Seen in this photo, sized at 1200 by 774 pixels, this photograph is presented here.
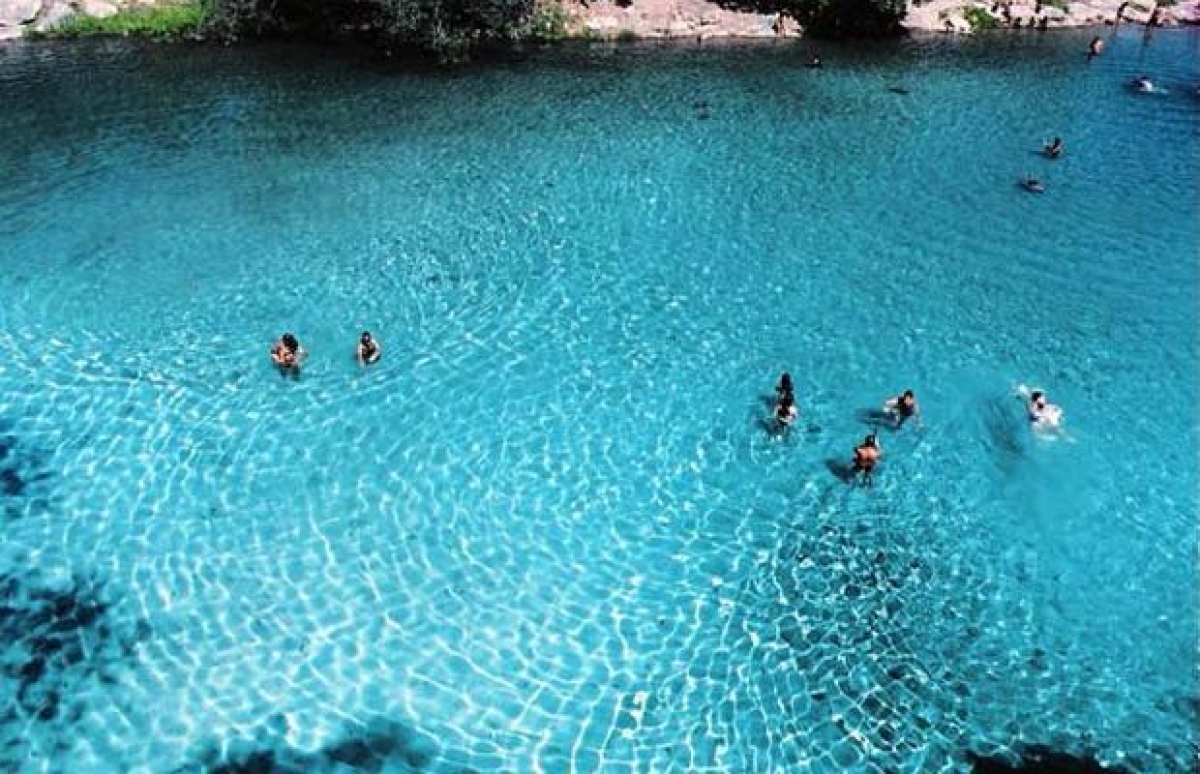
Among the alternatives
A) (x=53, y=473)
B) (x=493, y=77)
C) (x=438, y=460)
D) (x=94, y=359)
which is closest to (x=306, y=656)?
(x=438, y=460)

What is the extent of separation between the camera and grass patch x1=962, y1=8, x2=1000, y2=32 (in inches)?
2058

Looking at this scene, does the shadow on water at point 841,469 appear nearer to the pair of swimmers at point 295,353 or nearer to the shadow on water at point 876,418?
the shadow on water at point 876,418

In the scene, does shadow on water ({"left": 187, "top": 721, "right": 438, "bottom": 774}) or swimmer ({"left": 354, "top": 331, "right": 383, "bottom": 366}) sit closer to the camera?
shadow on water ({"left": 187, "top": 721, "right": 438, "bottom": 774})

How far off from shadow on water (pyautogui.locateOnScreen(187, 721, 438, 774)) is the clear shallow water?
2.5 inches

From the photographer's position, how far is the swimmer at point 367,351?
74.8 ft

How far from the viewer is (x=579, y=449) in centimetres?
2088

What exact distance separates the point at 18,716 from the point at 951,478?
17977 millimetres

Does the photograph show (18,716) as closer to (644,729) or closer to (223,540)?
(223,540)

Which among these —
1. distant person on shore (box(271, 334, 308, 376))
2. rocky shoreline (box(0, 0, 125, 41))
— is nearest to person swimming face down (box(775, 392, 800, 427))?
distant person on shore (box(271, 334, 308, 376))

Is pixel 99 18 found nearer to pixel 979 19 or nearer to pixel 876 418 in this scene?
pixel 876 418

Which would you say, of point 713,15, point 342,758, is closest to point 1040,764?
point 342,758

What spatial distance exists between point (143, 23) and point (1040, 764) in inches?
1894

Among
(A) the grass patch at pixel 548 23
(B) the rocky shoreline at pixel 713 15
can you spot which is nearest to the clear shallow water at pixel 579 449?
(B) the rocky shoreline at pixel 713 15

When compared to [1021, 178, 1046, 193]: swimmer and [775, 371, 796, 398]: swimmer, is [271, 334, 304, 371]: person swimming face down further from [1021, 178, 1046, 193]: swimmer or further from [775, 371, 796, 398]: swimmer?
[1021, 178, 1046, 193]: swimmer
